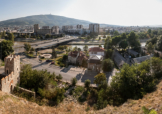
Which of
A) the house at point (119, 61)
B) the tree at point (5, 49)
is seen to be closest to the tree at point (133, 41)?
the house at point (119, 61)

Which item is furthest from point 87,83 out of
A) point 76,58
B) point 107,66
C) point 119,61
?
point 119,61

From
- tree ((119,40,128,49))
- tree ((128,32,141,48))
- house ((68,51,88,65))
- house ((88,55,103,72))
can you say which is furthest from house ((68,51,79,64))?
tree ((128,32,141,48))

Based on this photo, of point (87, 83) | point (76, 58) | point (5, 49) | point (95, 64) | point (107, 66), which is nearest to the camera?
point (87, 83)

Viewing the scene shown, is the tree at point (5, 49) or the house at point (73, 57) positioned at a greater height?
the tree at point (5, 49)

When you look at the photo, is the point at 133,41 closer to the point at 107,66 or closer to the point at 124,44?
the point at 124,44

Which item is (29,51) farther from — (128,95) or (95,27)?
(95,27)

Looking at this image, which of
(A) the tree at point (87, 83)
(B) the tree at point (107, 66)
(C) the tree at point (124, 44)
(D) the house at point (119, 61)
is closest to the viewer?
(A) the tree at point (87, 83)

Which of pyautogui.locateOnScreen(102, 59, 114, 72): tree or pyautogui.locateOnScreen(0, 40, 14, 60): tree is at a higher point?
pyautogui.locateOnScreen(0, 40, 14, 60): tree

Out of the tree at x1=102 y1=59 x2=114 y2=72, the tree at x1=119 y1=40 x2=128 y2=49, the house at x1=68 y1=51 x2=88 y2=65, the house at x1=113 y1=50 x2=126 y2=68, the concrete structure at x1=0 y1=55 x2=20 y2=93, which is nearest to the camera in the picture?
the concrete structure at x1=0 y1=55 x2=20 y2=93

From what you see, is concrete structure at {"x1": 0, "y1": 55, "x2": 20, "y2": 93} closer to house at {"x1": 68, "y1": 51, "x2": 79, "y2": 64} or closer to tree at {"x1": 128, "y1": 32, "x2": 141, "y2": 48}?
house at {"x1": 68, "y1": 51, "x2": 79, "y2": 64}

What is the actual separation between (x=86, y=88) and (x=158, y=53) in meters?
13.3

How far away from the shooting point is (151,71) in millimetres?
8453

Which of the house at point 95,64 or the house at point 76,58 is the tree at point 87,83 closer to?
the house at point 95,64

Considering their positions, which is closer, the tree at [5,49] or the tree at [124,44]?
the tree at [5,49]
